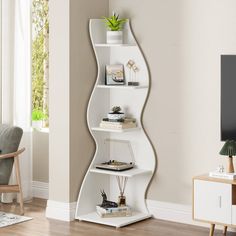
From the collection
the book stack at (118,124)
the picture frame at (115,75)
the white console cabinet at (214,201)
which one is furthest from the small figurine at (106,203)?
the picture frame at (115,75)

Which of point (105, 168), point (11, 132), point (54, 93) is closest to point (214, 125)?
point (105, 168)

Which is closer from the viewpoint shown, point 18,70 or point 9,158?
point 9,158

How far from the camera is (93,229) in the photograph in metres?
5.28

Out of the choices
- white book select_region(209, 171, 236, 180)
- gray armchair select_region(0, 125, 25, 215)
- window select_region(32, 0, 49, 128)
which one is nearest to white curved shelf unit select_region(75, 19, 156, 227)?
gray armchair select_region(0, 125, 25, 215)

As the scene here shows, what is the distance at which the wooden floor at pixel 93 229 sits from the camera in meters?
5.12

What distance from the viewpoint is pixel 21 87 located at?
6.34 metres

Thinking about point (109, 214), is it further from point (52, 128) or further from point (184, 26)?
point (184, 26)

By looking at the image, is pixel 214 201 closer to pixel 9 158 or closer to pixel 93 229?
pixel 93 229

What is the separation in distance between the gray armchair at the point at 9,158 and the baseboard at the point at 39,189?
64cm

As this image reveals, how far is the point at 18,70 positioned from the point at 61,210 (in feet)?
5.24

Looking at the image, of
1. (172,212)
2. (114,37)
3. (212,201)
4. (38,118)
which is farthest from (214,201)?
(38,118)

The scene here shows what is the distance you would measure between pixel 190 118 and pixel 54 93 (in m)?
1.26

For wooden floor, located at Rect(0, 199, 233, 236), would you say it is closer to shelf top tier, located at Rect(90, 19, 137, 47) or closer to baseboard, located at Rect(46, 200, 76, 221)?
baseboard, located at Rect(46, 200, 76, 221)

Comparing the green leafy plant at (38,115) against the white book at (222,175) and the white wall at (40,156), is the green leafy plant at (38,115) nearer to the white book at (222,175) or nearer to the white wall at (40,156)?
the white wall at (40,156)
